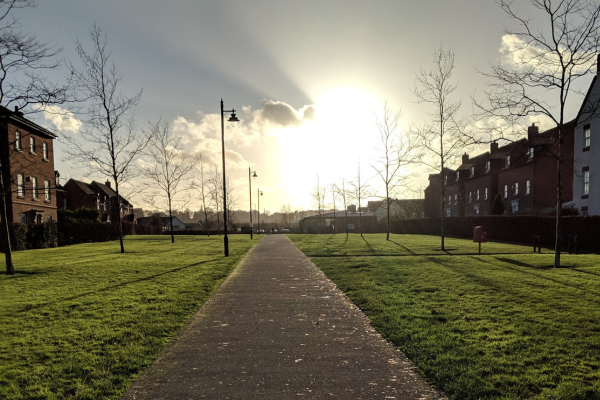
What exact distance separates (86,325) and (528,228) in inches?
1145

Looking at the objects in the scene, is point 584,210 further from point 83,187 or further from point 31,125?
point 83,187

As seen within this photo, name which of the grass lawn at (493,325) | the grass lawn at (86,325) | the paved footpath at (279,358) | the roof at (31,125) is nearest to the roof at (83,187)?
the roof at (31,125)

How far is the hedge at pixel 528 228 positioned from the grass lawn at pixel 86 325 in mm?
22386

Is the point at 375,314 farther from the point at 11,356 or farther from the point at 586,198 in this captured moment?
the point at 586,198

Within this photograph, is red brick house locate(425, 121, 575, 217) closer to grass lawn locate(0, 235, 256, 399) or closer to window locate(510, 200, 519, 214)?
window locate(510, 200, 519, 214)

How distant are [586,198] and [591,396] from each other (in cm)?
3092

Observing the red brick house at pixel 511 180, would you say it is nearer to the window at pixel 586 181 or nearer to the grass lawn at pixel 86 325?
the window at pixel 586 181

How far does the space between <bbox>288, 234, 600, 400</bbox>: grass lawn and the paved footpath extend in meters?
0.41

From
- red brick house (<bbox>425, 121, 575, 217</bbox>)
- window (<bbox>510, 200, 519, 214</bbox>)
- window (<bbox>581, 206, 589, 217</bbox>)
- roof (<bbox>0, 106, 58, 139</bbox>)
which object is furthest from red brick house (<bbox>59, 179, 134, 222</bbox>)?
window (<bbox>581, 206, 589, 217</bbox>)

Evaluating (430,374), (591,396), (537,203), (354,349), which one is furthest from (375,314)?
(537,203)

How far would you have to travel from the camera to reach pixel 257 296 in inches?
339

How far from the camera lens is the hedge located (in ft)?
70.7

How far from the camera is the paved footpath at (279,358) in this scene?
12.5 feet

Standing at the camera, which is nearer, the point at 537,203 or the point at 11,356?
the point at 11,356
